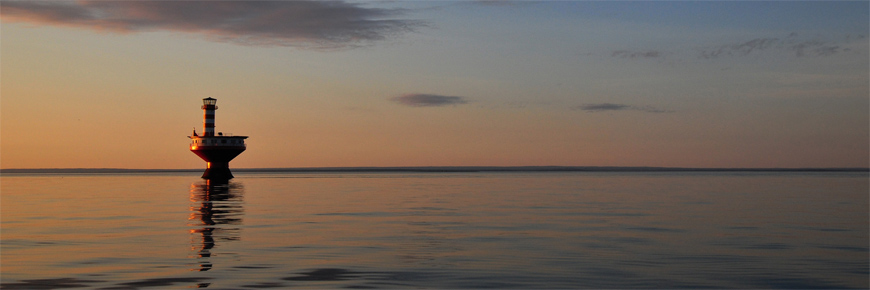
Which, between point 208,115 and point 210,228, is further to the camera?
point 208,115

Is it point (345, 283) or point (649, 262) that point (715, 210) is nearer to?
point (649, 262)

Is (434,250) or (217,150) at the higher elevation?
(217,150)

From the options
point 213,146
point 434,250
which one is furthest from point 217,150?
point 434,250

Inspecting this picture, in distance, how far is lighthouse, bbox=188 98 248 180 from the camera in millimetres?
88000

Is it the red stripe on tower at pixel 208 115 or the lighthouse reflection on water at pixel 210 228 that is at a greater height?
the red stripe on tower at pixel 208 115

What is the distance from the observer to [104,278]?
14.4m

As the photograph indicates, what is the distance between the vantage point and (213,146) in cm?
8788

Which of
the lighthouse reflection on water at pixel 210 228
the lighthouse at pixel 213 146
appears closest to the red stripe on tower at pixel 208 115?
the lighthouse at pixel 213 146

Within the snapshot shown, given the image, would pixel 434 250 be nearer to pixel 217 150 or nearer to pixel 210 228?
pixel 210 228

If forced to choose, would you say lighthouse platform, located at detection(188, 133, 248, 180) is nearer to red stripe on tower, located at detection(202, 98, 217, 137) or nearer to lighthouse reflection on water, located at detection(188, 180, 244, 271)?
red stripe on tower, located at detection(202, 98, 217, 137)

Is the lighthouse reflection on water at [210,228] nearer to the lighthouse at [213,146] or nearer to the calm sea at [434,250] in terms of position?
the calm sea at [434,250]

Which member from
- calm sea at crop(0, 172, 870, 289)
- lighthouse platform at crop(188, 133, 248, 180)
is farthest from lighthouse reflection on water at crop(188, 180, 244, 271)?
lighthouse platform at crop(188, 133, 248, 180)

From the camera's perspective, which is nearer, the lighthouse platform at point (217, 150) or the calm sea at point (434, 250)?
the calm sea at point (434, 250)

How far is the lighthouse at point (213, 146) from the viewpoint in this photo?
88000 millimetres
